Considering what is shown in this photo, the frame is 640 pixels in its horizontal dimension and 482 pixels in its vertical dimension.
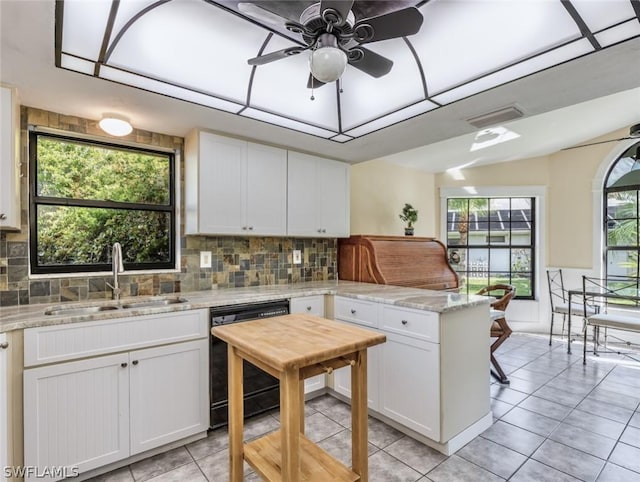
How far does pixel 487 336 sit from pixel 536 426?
29.9 inches

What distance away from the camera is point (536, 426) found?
93.1 inches

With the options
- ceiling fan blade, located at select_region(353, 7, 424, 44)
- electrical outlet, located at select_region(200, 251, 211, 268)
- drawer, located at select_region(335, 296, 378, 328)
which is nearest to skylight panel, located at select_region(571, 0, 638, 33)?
ceiling fan blade, located at select_region(353, 7, 424, 44)

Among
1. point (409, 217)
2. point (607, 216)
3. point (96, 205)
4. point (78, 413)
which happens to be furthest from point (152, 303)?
point (607, 216)

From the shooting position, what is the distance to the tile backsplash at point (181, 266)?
7.05 feet

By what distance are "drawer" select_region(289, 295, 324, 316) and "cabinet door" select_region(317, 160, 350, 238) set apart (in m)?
0.79

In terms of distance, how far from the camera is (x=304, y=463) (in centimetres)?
158

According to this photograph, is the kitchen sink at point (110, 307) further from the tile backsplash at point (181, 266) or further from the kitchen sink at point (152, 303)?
the tile backsplash at point (181, 266)

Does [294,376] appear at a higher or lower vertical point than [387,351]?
higher

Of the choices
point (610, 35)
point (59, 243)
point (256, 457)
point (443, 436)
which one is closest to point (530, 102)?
point (610, 35)

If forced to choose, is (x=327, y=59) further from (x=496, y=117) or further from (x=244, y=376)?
(x=244, y=376)

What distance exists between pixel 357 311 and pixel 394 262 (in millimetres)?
1102

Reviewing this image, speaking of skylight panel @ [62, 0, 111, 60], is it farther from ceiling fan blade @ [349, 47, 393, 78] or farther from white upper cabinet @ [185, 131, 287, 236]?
ceiling fan blade @ [349, 47, 393, 78]

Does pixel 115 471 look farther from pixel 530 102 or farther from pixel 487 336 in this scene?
pixel 530 102

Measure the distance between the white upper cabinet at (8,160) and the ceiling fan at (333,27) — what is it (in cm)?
163
